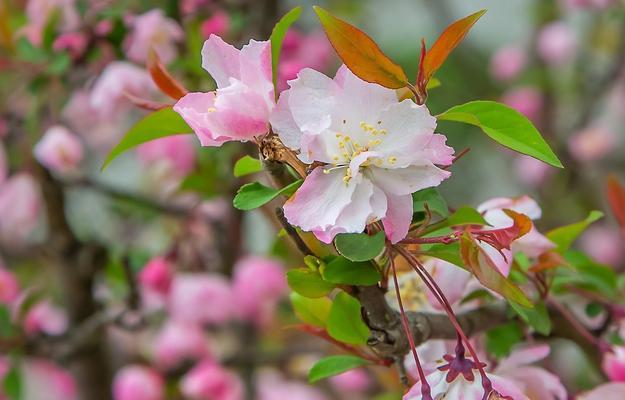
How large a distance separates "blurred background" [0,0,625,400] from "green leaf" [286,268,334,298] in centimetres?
8

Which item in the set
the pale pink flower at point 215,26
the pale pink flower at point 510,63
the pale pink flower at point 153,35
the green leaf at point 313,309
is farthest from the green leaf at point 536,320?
the pale pink flower at point 510,63

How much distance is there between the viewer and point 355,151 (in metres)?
0.41

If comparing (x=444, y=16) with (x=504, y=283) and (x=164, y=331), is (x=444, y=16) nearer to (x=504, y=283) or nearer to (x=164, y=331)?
(x=164, y=331)

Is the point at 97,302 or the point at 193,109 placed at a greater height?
the point at 193,109

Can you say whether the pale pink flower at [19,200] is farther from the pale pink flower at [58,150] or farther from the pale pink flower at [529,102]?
the pale pink flower at [529,102]

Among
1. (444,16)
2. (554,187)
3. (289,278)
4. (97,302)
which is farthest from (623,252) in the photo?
(289,278)

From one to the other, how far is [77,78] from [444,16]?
0.94 meters

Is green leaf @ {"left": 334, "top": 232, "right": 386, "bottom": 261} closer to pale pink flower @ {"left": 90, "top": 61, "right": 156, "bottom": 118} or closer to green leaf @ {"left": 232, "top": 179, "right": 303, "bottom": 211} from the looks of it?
green leaf @ {"left": 232, "top": 179, "right": 303, "bottom": 211}

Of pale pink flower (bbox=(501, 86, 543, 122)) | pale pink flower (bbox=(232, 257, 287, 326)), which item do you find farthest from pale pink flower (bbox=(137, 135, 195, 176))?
pale pink flower (bbox=(501, 86, 543, 122))

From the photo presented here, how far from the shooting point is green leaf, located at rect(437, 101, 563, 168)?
Answer: 416 mm

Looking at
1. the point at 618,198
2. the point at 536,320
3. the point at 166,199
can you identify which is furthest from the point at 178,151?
the point at 536,320

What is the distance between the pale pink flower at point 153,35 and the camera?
882mm

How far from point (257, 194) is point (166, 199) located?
82 cm

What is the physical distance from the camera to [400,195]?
1.35 feet
